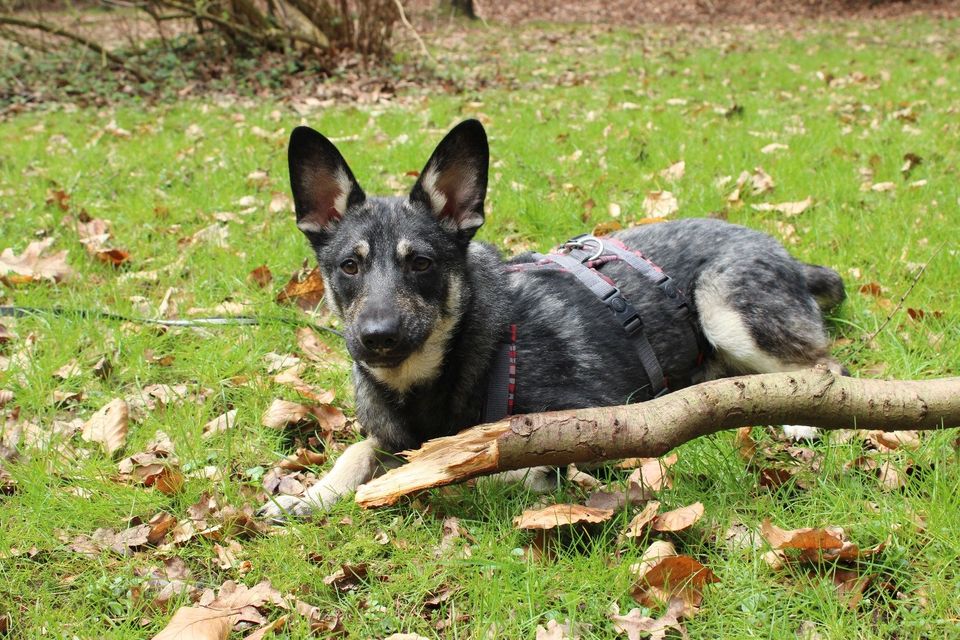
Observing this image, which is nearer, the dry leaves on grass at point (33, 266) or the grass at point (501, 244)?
the grass at point (501, 244)

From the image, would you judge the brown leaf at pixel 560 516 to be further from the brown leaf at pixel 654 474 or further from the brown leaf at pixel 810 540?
the brown leaf at pixel 810 540

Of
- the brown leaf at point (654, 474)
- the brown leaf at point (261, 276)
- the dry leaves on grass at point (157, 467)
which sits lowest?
the dry leaves on grass at point (157, 467)

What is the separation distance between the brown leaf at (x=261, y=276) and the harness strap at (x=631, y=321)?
2381 mm

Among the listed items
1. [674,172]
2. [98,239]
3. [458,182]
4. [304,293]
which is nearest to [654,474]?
[458,182]

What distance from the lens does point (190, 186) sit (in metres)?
6.91

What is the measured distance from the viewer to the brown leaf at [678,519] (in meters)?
2.57

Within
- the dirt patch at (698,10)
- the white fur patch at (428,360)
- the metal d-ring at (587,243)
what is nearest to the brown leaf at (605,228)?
the metal d-ring at (587,243)

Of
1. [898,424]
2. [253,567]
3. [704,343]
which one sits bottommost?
[253,567]

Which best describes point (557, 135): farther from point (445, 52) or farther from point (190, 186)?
point (445, 52)

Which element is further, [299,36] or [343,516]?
[299,36]

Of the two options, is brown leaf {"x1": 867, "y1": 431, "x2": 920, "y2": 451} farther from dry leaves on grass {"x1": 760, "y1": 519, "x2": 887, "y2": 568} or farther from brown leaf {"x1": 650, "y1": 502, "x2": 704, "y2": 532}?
brown leaf {"x1": 650, "y1": 502, "x2": 704, "y2": 532}

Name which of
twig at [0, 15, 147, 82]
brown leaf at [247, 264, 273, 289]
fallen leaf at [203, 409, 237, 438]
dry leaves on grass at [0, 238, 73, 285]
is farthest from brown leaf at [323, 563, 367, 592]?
twig at [0, 15, 147, 82]

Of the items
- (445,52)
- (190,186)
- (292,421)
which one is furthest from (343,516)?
(445,52)

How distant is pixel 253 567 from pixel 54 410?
69.9 inches
